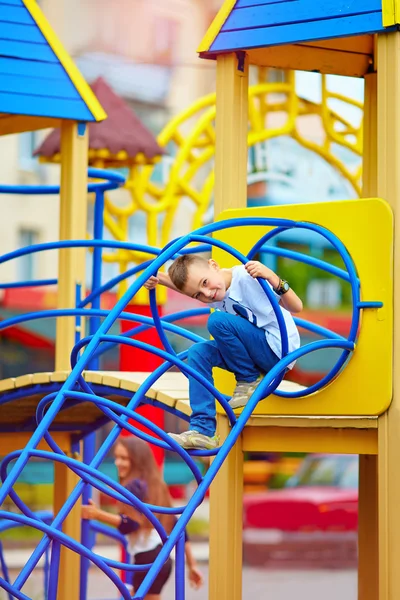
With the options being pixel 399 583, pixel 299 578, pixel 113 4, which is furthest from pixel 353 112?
pixel 113 4

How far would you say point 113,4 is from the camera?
2392 centimetres

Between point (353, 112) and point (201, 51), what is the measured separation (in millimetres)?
6972

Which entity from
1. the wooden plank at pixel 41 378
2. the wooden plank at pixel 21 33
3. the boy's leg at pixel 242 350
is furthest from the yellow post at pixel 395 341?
the wooden plank at pixel 21 33

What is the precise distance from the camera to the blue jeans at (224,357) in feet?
13.8

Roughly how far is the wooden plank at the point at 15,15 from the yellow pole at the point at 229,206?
167cm

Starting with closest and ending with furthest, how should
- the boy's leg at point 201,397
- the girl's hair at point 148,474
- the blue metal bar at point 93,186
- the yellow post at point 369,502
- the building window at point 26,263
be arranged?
the boy's leg at point 201,397 → the yellow post at point 369,502 → the girl's hair at point 148,474 → the blue metal bar at point 93,186 → the building window at point 26,263

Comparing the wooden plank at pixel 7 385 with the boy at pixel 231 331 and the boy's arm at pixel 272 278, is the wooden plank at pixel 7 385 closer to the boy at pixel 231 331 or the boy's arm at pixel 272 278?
the boy at pixel 231 331

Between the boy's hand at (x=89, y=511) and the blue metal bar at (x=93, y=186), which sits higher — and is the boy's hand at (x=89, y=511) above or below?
below

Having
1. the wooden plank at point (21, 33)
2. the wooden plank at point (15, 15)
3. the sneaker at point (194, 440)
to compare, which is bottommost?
Result: the sneaker at point (194, 440)

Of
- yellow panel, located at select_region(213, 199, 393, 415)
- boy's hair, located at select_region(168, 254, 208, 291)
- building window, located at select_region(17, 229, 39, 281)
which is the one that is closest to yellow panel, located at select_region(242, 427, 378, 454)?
yellow panel, located at select_region(213, 199, 393, 415)

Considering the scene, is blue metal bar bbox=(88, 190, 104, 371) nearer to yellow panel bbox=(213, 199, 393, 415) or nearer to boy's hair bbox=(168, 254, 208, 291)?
yellow panel bbox=(213, 199, 393, 415)

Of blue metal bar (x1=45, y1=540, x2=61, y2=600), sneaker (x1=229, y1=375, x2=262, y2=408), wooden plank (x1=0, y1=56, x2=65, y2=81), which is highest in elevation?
wooden plank (x1=0, y1=56, x2=65, y2=81)

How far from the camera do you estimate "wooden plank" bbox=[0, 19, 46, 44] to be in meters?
6.05

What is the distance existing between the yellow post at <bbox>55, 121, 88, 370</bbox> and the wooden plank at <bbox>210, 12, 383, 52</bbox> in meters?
1.58
